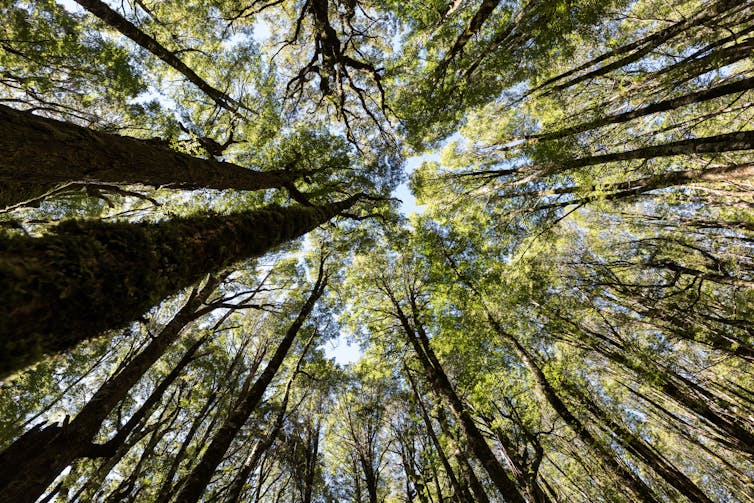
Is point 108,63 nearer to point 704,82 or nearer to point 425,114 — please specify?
point 425,114

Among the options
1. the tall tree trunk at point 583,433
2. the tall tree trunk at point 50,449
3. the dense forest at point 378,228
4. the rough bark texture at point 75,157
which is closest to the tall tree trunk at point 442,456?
the dense forest at point 378,228

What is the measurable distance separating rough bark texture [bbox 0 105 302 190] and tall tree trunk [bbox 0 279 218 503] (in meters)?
4.11

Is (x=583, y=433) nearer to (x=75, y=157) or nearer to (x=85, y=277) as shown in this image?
(x=85, y=277)

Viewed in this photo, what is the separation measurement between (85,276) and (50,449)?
17.8 feet

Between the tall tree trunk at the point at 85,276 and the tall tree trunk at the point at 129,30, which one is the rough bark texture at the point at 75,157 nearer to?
the tall tree trunk at the point at 85,276

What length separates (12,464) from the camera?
415cm

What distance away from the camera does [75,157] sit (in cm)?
280

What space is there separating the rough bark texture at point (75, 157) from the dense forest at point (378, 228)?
0.08 feet

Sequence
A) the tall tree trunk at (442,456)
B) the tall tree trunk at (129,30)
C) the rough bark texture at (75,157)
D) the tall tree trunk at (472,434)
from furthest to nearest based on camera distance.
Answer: the tall tree trunk at (442,456)
the tall tree trunk at (129,30)
the tall tree trunk at (472,434)
the rough bark texture at (75,157)

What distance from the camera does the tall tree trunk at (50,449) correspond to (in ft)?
13.1

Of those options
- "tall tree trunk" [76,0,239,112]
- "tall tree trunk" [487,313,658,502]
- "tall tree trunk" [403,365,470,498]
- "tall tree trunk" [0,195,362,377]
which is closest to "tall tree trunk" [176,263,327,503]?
"tall tree trunk" [0,195,362,377]

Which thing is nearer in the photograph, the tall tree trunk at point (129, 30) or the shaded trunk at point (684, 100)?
the shaded trunk at point (684, 100)

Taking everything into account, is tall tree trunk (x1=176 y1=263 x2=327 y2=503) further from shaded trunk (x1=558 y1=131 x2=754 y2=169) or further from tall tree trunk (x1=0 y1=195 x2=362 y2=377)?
shaded trunk (x1=558 y1=131 x2=754 y2=169)

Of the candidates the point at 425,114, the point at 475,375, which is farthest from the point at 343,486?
the point at 425,114
